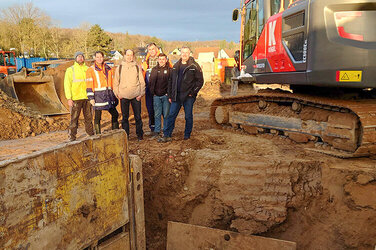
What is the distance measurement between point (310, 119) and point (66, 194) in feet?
13.5

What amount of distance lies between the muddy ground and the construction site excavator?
432 millimetres

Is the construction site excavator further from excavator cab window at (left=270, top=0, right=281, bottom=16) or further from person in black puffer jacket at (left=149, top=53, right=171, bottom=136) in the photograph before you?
person in black puffer jacket at (left=149, top=53, right=171, bottom=136)

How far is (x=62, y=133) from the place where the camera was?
7.74 m

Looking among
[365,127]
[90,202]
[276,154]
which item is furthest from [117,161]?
[365,127]

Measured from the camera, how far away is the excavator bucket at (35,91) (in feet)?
32.6

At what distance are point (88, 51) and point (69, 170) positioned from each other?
35116 millimetres

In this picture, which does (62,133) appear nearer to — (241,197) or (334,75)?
(241,197)

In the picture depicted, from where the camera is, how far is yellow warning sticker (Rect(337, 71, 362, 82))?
3932mm

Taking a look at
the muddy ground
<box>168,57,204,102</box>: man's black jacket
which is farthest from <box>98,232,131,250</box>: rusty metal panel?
<box>168,57,204,102</box>: man's black jacket

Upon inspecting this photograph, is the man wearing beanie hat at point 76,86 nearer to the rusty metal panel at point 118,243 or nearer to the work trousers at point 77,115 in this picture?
the work trousers at point 77,115

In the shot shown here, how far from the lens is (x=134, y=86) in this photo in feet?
18.7

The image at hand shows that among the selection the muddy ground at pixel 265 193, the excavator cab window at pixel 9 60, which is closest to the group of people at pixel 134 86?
the muddy ground at pixel 265 193

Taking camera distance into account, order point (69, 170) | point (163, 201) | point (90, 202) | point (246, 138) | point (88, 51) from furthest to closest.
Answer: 1. point (88, 51)
2. point (246, 138)
3. point (163, 201)
4. point (90, 202)
5. point (69, 170)

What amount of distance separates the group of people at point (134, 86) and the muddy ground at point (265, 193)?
0.85m
